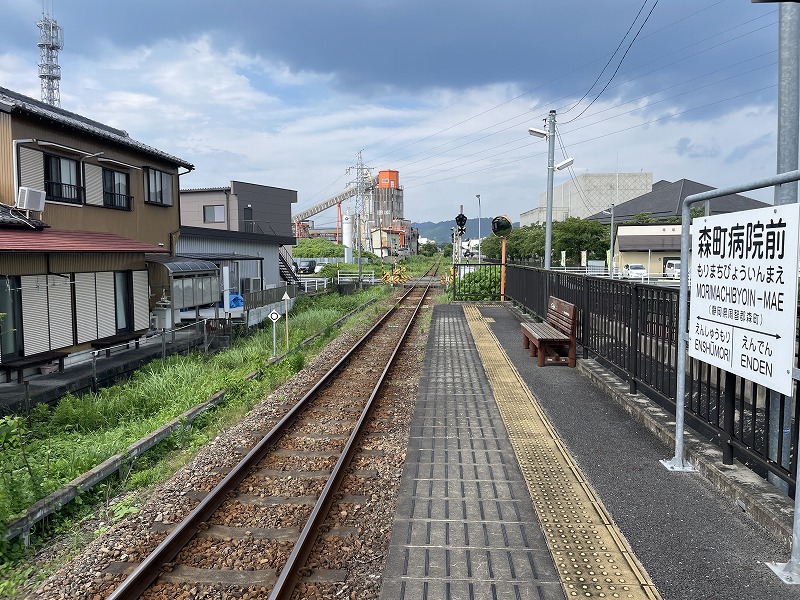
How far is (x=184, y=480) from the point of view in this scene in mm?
5863

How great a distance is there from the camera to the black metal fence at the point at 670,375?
14.6ft

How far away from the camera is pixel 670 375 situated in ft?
→ 20.7

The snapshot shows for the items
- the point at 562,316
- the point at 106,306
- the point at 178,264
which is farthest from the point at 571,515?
the point at 178,264

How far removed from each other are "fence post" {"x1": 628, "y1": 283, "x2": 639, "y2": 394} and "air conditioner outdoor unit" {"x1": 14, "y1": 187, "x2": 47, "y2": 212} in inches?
469

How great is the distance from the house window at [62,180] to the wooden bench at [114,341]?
3.46 m

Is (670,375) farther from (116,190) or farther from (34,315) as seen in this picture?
(116,190)

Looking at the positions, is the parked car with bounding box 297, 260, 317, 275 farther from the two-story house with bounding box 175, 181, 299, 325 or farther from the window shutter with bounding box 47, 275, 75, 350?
the window shutter with bounding box 47, 275, 75, 350

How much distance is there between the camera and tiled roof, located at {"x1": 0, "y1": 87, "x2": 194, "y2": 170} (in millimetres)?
12357

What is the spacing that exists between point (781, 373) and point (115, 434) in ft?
25.1

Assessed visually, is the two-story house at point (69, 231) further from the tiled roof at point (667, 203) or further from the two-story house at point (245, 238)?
the tiled roof at point (667, 203)

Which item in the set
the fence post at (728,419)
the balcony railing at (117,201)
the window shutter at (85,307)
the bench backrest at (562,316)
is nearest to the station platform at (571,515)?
the fence post at (728,419)

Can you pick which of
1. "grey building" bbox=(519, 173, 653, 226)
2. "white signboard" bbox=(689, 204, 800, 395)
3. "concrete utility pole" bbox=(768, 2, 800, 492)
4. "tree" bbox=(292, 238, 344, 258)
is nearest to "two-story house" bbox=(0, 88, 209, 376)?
"white signboard" bbox=(689, 204, 800, 395)

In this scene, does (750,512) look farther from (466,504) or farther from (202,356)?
(202,356)

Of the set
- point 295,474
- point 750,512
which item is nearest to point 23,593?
point 295,474
